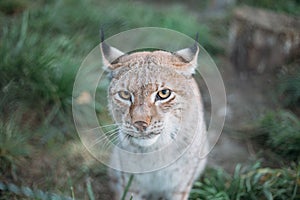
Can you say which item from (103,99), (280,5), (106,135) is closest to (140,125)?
(106,135)

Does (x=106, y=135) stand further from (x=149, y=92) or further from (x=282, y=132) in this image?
(x=282, y=132)

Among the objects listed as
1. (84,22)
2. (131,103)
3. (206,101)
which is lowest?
(206,101)

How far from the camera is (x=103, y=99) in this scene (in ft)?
16.3

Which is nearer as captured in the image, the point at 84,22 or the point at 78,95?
the point at 78,95

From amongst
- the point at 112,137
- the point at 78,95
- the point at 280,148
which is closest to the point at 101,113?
the point at 78,95

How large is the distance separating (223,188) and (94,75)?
2.04 meters

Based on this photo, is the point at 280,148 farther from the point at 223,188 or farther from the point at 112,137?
the point at 112,137

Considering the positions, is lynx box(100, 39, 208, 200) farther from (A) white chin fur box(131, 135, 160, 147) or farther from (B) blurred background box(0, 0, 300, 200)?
(B) blurred background box(0, 0, 300, 200)

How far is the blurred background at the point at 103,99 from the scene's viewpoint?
4.05 metres

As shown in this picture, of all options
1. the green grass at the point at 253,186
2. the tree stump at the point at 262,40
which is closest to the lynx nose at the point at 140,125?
the green grass at the point at 253,186

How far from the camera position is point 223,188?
4.05 meters

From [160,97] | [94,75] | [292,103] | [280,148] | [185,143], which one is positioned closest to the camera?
[160,97]

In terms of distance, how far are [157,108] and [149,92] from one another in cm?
14

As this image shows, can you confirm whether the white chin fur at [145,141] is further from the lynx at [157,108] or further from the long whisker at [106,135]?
the long whisker at [106,135]
